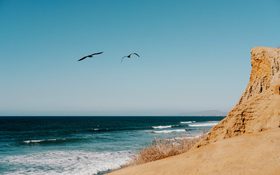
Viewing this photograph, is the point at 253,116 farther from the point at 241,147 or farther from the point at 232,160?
the point at 232,160

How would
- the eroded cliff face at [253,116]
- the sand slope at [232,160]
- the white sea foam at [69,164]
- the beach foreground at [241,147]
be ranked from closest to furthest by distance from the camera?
the sand slope at [232,160] < the beach foreground at [241,147] < the eroded cliff face at [253,116] < the white sea foam at [69,164]

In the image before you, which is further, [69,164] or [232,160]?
[69,164]

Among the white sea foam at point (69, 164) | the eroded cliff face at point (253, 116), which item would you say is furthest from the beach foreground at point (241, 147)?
the white sea foam at point (69, 164)

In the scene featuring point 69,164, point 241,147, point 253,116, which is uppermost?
point 253,116

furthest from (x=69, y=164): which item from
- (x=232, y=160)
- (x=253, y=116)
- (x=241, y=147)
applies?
(x=232, y=160)

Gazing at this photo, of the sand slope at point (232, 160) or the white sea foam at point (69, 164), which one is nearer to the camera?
the sand slope at point (232, 160)

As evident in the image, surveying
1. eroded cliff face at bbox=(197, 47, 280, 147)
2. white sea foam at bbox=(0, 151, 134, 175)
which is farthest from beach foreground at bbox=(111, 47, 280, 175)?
white sea foam at bbox=(0, 151, 134, 175)

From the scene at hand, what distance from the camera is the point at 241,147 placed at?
22.3ft

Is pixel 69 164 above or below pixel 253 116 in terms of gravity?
below

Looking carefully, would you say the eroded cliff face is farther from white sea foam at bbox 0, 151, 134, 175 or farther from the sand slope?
white sea foam at bbox 0, 151, 134, 175

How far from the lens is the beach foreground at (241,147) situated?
622 cm

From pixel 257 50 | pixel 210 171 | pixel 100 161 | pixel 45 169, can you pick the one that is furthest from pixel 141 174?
pixel 100 161

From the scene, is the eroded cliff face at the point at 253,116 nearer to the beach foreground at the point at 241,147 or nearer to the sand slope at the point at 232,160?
the beach foreground at the point at 241,147

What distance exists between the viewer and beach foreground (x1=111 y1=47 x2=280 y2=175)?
6.22 metres
